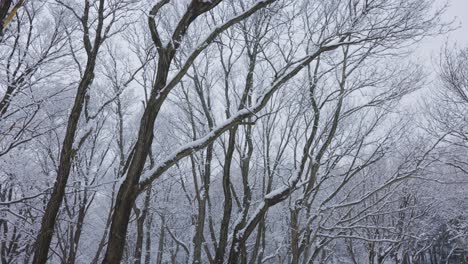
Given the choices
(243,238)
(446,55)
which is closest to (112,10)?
(243,238)

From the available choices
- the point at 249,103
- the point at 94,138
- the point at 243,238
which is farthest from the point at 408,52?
the point at 94,138

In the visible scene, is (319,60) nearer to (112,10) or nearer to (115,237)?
(112,10)

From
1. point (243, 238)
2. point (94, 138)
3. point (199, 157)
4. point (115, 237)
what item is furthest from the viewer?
point (94, 138)

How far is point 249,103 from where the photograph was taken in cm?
805

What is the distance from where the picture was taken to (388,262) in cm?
2533

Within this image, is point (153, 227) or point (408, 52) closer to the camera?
point (408, 52)

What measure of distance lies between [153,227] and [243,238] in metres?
16.7

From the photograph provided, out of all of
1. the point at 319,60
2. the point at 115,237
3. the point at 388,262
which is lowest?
the point at 115,237

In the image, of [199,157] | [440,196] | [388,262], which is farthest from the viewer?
[388,262]

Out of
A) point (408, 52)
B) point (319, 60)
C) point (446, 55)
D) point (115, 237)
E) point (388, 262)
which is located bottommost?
point (115, 237)

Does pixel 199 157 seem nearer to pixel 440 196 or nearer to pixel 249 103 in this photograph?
pixel 249 103

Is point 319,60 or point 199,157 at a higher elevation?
point 319,60

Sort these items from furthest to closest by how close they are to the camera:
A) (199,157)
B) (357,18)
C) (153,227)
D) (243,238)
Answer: (153,227)
(199,157)
(243,238)
(357,18)

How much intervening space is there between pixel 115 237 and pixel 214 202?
18.3 meters
